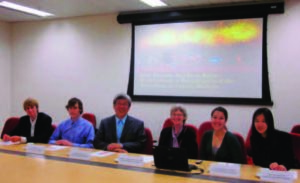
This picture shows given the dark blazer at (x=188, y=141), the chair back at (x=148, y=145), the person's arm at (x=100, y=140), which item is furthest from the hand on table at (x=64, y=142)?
the dark blazer at (x=188, y=141)

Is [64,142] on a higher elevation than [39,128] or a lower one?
lower

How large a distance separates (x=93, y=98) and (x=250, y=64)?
282 cm

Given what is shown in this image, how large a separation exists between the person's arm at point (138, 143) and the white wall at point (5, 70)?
13.6 ft

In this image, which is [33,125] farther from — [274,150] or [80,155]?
[274,150]

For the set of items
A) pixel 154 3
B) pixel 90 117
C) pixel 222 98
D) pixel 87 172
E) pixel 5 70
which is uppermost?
pixel 154 3

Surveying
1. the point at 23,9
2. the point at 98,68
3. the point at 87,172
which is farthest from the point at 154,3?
the point at 87,172

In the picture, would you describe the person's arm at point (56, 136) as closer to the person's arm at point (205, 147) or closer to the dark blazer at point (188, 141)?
the dark blazer at point (188, 141)

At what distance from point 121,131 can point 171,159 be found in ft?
3.98

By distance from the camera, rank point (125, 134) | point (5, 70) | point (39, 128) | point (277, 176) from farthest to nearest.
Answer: point (5, 70) < point (39, 128) < point (125, 134) < point (277, 176)

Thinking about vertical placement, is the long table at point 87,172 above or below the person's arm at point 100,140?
below

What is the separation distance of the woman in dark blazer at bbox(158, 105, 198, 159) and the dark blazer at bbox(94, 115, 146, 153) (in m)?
0.25

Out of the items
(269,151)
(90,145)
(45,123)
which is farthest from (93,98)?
(269,151)

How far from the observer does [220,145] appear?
3.19 meters

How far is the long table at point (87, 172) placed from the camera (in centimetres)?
236
